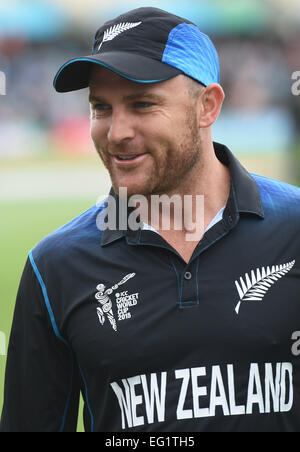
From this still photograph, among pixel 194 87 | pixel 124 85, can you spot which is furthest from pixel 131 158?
pixel 194 87

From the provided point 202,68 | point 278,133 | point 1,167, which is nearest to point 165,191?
point 202,68

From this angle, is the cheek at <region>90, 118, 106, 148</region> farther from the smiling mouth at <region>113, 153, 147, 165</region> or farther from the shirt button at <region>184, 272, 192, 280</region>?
the shirt button at <region>184, 272, 192, 280</region>

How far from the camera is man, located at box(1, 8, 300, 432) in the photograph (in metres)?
2.46

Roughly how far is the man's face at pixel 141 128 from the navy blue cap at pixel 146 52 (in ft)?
0.18

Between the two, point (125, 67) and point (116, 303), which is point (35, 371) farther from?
point (125, 67)

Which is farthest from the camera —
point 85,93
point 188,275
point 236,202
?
point 85,93

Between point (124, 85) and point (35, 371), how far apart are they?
1052 millimetres

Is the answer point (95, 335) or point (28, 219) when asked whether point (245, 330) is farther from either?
point (28, 219)

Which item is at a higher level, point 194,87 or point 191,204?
point 194,87

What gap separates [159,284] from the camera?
255cm

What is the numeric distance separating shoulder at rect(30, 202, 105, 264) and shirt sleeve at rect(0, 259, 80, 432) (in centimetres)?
7

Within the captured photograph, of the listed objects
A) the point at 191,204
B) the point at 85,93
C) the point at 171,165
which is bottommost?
the point at 191,204

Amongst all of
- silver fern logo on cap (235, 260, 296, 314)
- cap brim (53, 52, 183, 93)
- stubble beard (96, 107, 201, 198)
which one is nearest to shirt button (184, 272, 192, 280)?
silver fern logo on cap (235, 260, 296, 314)

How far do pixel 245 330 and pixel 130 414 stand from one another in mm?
474
